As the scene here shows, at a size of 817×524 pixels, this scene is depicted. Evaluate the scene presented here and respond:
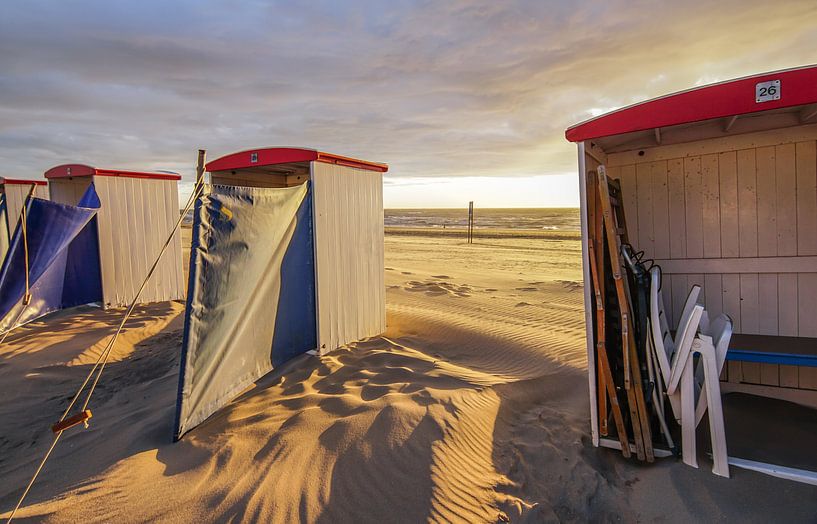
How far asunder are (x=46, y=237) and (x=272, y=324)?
8.54 ft

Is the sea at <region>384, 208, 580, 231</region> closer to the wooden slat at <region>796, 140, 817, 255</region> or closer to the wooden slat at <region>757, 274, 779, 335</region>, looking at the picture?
the wooden slat at <region>757, 274, 779, 335</region>

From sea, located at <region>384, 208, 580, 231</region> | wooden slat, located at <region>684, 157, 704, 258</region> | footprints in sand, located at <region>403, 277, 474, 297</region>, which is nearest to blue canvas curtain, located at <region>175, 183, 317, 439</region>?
wooden slat, located at <region>684, 157, 704, 258</region>

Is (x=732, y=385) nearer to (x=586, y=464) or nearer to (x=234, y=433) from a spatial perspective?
(x=586, y=464)

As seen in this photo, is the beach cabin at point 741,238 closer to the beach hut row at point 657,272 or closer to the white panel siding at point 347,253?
the beach hut row at point 657,272

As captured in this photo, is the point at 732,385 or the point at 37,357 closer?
the point at 732,385

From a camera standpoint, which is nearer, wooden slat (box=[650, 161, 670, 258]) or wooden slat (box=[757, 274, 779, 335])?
wooden slat (box=[757, 274, 779, 335])

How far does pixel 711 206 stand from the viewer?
4.98 metres

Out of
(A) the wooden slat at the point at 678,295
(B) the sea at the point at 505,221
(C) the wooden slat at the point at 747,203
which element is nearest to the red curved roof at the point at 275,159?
(A) the wooden slat at the point at 678,295

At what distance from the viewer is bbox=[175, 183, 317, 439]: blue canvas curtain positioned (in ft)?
12.4

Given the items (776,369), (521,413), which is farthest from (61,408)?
(776,369)

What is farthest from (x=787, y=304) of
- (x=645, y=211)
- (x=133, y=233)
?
(x=133, y=233)

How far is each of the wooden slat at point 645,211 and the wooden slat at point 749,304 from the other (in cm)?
95

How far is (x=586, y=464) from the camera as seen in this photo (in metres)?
3.77

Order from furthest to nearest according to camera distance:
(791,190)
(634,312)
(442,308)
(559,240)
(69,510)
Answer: (559,240)
(442,308)
(791,190)
(634,312)
(69,510)
